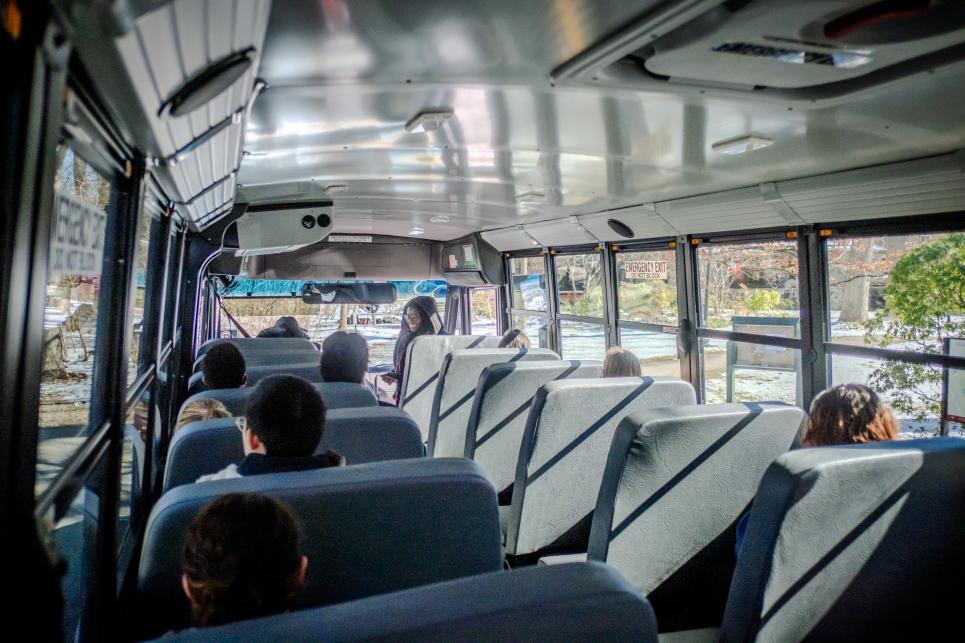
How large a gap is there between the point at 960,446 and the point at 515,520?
1.83 meters

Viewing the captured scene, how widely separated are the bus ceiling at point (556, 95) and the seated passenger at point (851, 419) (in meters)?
0.99

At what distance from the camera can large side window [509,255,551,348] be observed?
24.9 feet

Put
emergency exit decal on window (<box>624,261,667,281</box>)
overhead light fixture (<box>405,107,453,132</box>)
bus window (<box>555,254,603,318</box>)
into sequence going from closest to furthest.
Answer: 1. overhead light fixture (<box>405,107,453,132</box>)
2. emergency exit decal on window (<box>624,261,667,281</box>)
3. bus window (<box>555,254,603,318</box>)

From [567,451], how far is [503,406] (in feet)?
2.11

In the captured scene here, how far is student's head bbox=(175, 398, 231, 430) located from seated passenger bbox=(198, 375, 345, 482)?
93 cm

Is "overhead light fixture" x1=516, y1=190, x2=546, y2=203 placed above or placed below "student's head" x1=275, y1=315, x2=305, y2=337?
above

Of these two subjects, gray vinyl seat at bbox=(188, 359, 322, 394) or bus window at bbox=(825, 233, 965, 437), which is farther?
gray vinyl seat at bbox=(188, 359, 322, 394)

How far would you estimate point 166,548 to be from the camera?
5.27ft

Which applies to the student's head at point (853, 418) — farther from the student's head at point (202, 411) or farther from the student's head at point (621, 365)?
the student's head at point (202, 411)

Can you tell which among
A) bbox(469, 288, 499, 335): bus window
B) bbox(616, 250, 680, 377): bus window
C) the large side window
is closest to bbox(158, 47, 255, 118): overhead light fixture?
bbox(616, 250, 680, 377): bus window

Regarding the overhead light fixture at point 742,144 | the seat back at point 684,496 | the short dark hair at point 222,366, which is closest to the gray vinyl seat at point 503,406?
the seat back at point 684,496

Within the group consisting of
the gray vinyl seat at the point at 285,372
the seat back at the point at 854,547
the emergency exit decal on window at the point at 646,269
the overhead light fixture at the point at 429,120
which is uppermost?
the overhead light fixture at the point at 429,120

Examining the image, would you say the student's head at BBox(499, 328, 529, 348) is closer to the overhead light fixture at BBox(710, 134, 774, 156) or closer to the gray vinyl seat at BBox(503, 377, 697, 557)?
the gray vinyl seat at BBox(503, 377, 697, 557)

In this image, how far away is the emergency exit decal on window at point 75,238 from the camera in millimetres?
1211
